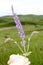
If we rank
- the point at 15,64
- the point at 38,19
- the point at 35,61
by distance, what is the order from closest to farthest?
1. the point at 15,64
2. the point at 35,61
3. the point at 38,19

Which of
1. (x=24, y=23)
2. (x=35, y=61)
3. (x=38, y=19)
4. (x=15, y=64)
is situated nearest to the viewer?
(x=15, y=64)

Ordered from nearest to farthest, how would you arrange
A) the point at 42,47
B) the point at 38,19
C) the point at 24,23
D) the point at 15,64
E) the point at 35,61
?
the point at 15,64, the point at 35,61, the point at 42,47, the point at 24,23, the point at 38,19

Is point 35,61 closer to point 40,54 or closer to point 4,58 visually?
point 40,54

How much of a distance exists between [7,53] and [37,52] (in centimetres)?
45

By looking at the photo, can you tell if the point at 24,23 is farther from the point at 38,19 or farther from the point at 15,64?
the point at 15,64

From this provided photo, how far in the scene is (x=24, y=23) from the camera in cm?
702

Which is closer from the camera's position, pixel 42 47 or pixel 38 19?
pixel 42 47

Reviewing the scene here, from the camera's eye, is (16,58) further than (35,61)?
No

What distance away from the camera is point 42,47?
3297 millimetres

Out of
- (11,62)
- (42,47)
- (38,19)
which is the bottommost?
(38,19)

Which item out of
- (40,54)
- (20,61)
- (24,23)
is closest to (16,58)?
(20,61)

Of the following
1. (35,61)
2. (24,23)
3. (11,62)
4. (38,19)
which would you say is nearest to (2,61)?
(35,61)

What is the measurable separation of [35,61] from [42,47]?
0.56 metres

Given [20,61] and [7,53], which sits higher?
[20,61]
